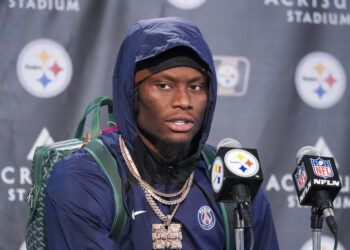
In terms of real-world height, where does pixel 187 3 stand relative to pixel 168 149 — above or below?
above

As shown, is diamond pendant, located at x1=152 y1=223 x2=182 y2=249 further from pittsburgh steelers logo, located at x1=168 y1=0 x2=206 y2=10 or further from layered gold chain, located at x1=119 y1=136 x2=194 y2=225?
pittsburgh steelers logo, located at x1=168 y1=0 x2=206 y2=10

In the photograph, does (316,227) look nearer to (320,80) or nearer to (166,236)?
(166,236)

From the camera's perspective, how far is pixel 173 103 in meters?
1.98

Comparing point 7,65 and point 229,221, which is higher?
point 7,65

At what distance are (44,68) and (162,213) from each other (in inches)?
46.1

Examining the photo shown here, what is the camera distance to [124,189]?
202cm

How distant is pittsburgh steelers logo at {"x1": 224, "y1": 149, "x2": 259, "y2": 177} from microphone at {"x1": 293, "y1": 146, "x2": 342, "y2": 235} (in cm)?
15

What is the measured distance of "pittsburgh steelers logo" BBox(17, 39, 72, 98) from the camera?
2912 mm

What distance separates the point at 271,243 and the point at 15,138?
50.3 inches

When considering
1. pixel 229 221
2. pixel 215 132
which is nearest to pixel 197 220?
pixel 229 221

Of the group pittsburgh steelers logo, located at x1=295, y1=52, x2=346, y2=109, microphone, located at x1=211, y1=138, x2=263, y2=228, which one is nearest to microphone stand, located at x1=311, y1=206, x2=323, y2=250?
microphone, located at x1=211, y1=138, x2=263, y2=228

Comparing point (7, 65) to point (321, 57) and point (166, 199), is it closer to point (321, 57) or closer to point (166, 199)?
point (166, 199)

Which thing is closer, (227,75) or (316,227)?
(316,227)

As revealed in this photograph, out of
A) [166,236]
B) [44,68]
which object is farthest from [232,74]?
[166,236]
